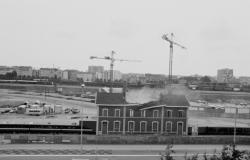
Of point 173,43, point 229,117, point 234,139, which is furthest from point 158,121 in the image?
point 173,43

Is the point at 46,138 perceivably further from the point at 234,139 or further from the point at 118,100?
the point at 234,139

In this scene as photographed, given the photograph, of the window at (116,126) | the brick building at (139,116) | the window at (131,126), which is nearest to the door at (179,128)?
the brick building at (139,116)

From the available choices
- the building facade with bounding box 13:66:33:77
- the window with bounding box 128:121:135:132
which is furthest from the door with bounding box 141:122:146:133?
the building facade with bounding box 13:66:33:77

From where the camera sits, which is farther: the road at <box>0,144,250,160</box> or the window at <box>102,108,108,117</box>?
the window at <box>102,108,108,117</box>

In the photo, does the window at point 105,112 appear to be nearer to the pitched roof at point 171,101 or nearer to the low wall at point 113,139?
the low wall at point 113,139

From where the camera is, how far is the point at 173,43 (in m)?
75.0

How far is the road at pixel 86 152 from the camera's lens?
2773 cm

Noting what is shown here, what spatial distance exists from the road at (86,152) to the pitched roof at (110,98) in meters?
5.77

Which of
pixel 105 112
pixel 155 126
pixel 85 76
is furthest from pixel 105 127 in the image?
pixel 85 76

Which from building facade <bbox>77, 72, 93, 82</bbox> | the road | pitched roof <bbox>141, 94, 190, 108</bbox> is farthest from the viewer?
building facade <bbox>77, 72, 93, 82</bbox>

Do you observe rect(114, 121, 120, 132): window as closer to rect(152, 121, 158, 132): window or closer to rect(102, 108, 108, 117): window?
rect(102, 108, 108, 117): window

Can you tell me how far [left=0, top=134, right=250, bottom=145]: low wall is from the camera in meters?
32.3

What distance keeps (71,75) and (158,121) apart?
474 ft

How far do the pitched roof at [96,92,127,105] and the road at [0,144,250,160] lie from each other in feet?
18.9
